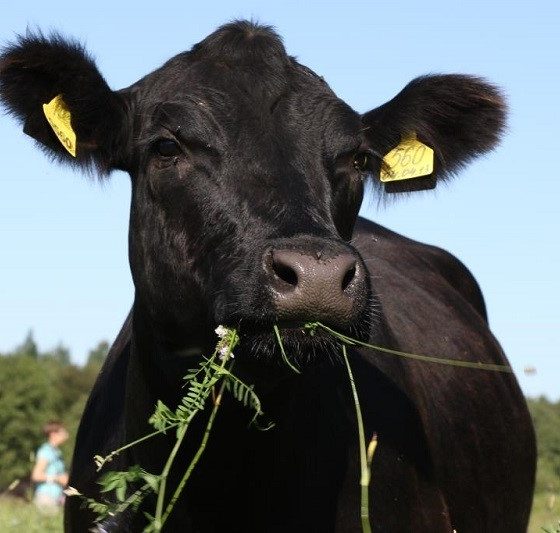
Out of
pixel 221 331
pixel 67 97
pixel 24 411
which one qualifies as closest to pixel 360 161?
pixel 67 97

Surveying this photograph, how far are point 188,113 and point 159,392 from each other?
1.09 meters

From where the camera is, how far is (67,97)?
208 inches

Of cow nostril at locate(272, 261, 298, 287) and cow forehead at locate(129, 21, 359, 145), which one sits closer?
cow nostril at locate(272, 261, 298, 287)

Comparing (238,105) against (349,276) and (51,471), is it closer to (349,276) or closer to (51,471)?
(349,276)

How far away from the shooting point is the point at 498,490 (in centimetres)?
691

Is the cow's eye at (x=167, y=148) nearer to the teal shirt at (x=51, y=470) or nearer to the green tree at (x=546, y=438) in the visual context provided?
the teal shirt at (x=51, y=470)

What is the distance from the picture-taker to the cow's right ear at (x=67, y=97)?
17.0ft

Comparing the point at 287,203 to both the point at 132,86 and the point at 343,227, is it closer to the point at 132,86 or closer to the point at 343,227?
the point at 343,227

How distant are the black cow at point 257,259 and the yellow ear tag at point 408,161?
2.1 inches

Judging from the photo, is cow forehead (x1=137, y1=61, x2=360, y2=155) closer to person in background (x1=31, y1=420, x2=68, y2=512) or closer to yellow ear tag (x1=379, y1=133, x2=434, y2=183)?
yellow ear tag (x1=379, y1=133, x2=434, y2=183)

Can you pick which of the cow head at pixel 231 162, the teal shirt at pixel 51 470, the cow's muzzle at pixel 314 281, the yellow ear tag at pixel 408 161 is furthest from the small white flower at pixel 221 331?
the teal shirt at pixel 51 470

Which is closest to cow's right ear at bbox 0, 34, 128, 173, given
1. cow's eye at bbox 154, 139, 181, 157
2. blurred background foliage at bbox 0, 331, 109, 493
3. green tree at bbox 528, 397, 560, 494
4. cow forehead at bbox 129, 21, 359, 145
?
cow forehead at bbox 129, 21, 359, 145

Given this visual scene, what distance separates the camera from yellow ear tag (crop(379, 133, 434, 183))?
5941 mm

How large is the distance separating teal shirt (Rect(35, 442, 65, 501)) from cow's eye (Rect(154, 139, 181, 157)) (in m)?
10.5
